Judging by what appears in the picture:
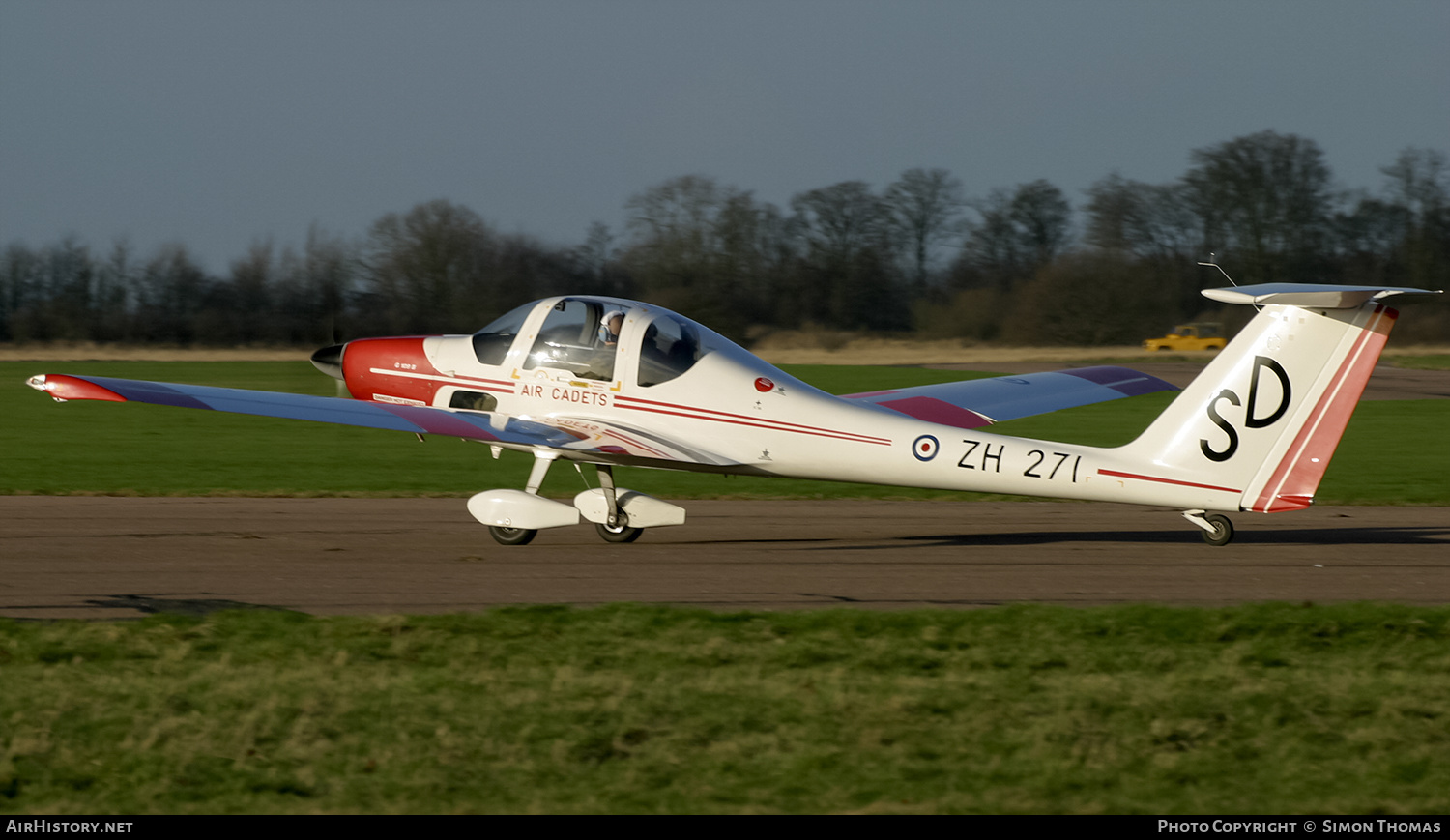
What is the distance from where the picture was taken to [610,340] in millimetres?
12242

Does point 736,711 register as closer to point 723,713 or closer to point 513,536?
point 723,713

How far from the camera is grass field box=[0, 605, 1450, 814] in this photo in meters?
5.16

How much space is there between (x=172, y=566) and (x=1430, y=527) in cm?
1280

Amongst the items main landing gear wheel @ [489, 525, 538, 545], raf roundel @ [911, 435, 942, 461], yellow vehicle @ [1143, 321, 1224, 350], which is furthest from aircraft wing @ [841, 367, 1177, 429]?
yellow vehicle @ [1143, 321, 1224, 350]

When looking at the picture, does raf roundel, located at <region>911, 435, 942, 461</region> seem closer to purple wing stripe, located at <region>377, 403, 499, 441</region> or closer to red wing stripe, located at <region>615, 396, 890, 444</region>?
red wing stripe, located at <region>615, 396, 890, 444</region>

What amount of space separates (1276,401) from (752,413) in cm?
459

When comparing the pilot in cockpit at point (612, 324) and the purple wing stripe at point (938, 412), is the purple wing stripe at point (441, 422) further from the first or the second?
the purple wing stripe at point (938, 412)

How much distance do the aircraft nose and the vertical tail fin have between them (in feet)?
26.8

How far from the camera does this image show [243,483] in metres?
17.1

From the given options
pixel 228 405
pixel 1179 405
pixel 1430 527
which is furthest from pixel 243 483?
pixel 1430 527

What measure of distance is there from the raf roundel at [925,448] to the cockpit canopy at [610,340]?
2091mm

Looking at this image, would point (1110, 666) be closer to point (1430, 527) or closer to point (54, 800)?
point (54, 800)

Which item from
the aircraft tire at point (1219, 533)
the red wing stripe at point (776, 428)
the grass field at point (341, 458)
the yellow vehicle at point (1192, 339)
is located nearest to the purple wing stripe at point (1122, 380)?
the aircraft tire at point (1219, 533)
